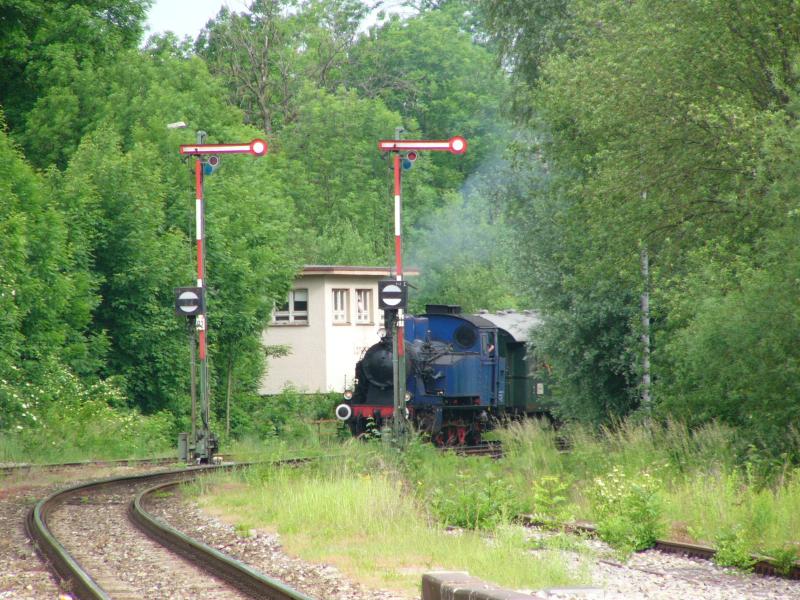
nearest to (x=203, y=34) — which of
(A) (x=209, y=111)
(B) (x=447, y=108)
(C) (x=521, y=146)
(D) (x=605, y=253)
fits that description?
(B) (x=447, y=108)

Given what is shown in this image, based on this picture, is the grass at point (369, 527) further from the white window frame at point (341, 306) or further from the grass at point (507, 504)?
the white window frame at point (341, 306)

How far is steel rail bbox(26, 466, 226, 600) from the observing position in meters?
9.82

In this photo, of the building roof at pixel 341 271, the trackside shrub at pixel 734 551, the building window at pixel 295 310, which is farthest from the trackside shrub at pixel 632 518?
the building window at pixel 295 310

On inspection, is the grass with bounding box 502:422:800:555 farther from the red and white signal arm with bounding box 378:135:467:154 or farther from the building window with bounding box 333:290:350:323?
the building window with bounding box 333:290:350:323

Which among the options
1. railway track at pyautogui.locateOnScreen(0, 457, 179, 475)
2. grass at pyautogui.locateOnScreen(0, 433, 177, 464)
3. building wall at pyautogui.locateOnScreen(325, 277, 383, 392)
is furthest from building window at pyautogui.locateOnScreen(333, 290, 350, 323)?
railway track at pyautogui.locateOnScreen(0, 457, 179, 475)

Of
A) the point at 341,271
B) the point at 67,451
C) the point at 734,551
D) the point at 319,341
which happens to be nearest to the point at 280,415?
the point at 319,341

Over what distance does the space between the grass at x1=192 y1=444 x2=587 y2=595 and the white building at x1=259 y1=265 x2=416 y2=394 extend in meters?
22.0

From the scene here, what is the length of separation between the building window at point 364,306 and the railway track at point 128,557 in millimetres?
24413

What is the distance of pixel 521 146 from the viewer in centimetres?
2788

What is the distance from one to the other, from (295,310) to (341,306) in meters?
1.61

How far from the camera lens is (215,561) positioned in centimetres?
1106

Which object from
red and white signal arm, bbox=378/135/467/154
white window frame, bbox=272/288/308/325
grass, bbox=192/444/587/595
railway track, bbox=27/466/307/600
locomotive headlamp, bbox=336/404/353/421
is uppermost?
red and white signal arm, bbox=378/135/467/154

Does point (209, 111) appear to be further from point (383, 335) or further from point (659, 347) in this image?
point (659, 347)

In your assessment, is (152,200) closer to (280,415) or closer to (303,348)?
(280,415)
